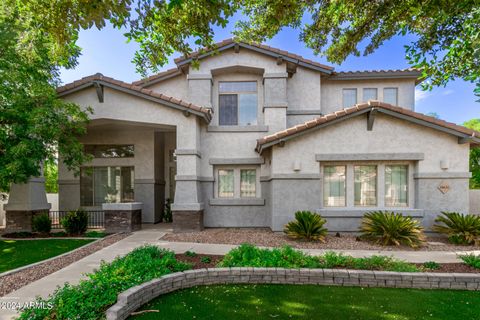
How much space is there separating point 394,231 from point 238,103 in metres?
8.29

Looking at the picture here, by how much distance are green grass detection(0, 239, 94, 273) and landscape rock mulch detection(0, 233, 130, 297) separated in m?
0.54

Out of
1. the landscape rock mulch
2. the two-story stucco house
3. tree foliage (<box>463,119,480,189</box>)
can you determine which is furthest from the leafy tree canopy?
tree foliage (<box>463,119,480,189</box>)

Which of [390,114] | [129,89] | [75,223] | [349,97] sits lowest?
[75,223]

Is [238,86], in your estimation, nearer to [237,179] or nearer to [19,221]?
[237,179]

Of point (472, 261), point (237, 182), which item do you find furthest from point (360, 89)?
point (472, 261)

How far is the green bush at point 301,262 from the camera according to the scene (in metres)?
5.59

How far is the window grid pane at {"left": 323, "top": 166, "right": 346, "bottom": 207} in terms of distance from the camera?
10242mm

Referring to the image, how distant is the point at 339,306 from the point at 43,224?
37.6 ft

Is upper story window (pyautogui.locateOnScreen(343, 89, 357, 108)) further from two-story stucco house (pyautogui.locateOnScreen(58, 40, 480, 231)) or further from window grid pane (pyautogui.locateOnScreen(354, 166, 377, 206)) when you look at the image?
window grid pane (pyautogui.locateOnScreen(354, 166, 377, 206))

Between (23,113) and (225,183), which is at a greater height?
(23,113)

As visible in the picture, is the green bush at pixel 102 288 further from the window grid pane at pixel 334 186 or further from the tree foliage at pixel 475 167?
the tree foliage at pixel 475 167

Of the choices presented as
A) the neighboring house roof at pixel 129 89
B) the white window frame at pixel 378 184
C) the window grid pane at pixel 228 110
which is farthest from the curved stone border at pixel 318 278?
the window grid pane at pixel 228 110

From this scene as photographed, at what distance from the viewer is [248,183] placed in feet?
39.6

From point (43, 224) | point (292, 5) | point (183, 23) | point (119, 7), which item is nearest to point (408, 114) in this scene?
point (292, 5)
